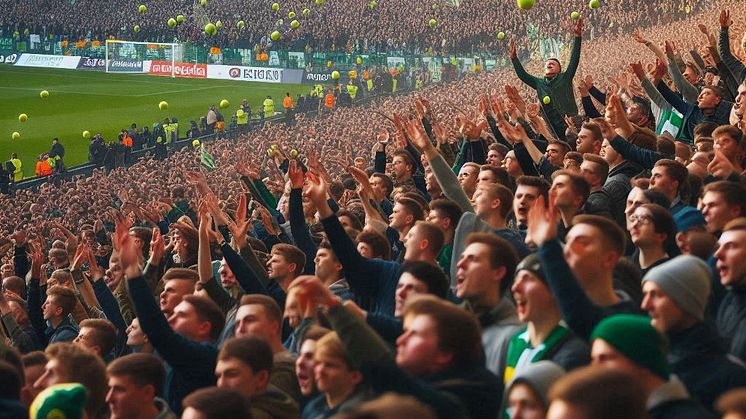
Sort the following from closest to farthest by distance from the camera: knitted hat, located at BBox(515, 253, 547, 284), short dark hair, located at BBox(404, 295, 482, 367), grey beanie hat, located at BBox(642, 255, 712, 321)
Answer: short dark hair, located at BBox(404, 295, 482, 367)
grey beanie hat, located at BBox(642, 255, 712, 321)
knitted hat, located at BBox(515, 253, 547, 284)

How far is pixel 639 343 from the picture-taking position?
3.61 m

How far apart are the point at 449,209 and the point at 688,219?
4.75 ft

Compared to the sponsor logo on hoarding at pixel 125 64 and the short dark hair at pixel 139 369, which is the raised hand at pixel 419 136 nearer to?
A: the short dark hair at pixel 139 369

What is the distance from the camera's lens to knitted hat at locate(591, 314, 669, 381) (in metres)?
3.59

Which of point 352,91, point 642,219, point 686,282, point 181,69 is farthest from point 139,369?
point 181,69

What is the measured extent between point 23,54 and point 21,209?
107 ft

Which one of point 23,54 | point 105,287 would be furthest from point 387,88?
point 105,287

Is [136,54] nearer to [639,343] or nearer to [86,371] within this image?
[86,371]

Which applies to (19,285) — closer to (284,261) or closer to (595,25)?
(284,261)

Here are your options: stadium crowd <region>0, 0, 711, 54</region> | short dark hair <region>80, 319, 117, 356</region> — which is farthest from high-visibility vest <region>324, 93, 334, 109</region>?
short dark hair <region>80, 319, 117, 356</region>

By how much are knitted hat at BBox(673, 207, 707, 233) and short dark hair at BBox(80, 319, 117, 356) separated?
3370mm

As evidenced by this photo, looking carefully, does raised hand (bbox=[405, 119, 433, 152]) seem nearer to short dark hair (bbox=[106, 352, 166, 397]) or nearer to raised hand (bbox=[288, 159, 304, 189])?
raised hand (bbox=[288, 159, 304, 189])

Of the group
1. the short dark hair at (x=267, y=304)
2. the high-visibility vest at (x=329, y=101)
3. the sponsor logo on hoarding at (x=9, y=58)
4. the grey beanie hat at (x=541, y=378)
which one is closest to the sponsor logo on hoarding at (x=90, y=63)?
the sponsor logo on hoarding at (x=9, y=58)

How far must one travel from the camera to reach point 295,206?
770cm
